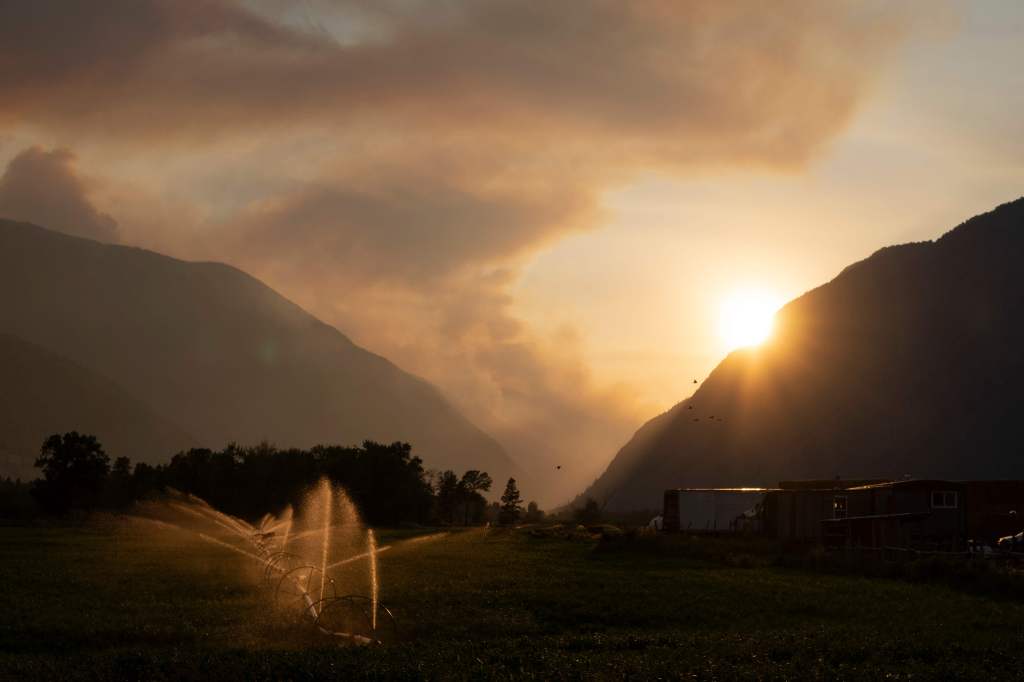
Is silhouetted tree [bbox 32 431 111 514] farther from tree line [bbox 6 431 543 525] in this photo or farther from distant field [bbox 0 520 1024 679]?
distant field [bbox 0 520 1024 679]

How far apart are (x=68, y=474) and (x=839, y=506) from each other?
10690 cm

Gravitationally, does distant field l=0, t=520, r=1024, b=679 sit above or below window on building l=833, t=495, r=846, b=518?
below

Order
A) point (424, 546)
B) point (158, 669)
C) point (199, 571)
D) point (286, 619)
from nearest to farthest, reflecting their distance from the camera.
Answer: point (158, 669), point (286, 619), point (199, 571), point (424, 546)

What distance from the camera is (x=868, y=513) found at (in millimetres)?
91812

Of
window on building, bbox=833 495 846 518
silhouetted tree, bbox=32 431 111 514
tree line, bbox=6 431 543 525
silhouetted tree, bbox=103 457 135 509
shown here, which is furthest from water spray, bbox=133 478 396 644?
silhouetted tree, bbox=103 457 135 509

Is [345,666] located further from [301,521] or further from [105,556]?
[301,521]

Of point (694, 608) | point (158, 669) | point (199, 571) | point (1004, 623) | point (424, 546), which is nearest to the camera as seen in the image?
point (158, 669)

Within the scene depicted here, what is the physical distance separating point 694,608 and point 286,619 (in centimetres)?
1737

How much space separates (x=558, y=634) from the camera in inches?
1462

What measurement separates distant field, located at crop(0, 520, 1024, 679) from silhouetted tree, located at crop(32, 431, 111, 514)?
8803 cm

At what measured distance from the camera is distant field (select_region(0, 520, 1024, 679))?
27.4m

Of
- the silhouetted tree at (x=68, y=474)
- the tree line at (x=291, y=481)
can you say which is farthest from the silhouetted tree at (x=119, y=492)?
the silhouetted tree at (x=68, y=474)

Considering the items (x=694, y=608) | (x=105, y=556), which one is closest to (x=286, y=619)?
(x=694, y=608)

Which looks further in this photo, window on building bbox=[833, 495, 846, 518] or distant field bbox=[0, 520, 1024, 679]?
window on building bbox=[833, 495, 846, 518]
